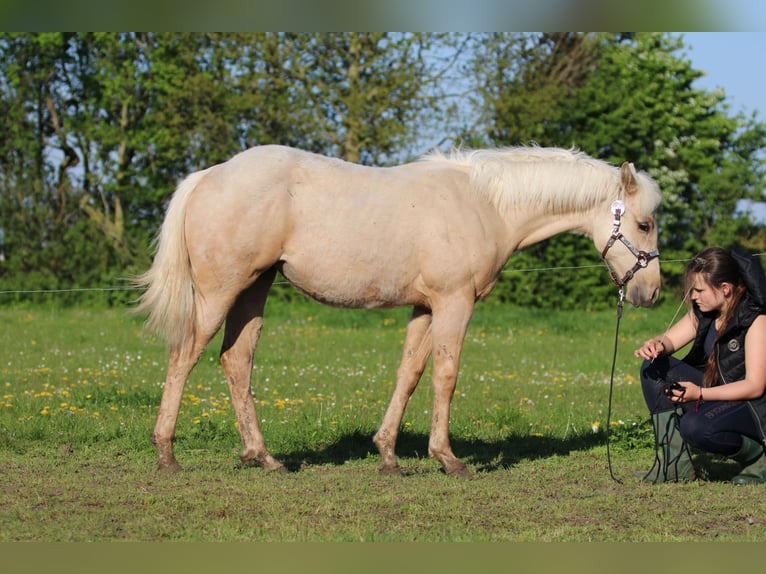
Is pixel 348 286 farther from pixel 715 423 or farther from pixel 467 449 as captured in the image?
pixel 715 423

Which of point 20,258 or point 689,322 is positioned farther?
point 20,258

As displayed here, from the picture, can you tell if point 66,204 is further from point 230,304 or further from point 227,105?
point 230,304

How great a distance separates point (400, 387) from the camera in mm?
6293

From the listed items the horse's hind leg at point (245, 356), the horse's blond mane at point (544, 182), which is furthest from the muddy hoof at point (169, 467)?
the horse's blond mane at point (544, 182)

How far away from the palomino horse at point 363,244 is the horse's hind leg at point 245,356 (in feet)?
0.03

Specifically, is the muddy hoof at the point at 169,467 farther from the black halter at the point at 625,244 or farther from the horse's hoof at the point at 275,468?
the black halter at the point at 625,244

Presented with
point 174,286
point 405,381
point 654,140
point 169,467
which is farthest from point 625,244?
point 654,140

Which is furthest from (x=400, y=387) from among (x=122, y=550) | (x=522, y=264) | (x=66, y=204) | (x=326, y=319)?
(x=66, y=204)

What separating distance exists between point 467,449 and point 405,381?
103 cm

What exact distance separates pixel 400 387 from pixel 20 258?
47.9 feet

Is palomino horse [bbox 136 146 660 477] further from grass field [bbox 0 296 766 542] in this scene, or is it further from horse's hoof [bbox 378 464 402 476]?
grass field [bbox 0 296 766 542]

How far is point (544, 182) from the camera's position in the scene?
6.31 meters

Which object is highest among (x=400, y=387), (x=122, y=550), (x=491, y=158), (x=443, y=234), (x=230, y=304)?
(x=491, y=158)

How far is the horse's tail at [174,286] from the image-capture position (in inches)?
237
